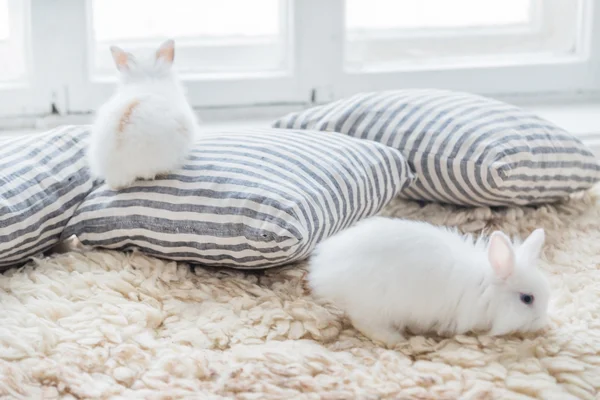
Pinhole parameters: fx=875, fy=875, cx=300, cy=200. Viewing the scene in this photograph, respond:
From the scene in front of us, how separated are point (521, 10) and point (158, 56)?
3.53 feet

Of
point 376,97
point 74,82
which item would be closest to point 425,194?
point 376,97

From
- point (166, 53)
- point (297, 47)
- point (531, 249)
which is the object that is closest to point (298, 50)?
point (297, 47)

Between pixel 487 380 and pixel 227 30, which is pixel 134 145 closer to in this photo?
pixel 487 380

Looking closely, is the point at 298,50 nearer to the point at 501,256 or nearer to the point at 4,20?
the point at 4,20

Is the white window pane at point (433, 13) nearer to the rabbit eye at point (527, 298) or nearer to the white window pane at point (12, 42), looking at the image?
the white window pane at point (12, 42)

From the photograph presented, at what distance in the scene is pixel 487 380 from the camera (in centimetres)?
94

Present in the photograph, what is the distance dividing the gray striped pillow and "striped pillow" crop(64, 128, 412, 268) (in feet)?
0.45

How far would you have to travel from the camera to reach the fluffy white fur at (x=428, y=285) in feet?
3.35

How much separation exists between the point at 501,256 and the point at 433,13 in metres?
1.15

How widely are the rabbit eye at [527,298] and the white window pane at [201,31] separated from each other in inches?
40.8

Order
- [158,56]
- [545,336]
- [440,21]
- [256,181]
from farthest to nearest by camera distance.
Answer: [440,21] → [158,56] → [256,181] → [545,336]

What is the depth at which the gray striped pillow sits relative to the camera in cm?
140

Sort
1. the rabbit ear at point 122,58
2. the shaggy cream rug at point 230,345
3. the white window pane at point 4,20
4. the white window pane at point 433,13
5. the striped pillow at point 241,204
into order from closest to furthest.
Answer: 1. the shaggy cream rug at point 230,345
2. the striped pillow at point 241,204
3. the rabbit ear at point 122,58
4. the white window pane at point 4,20
5. the white window pane at point 433,13

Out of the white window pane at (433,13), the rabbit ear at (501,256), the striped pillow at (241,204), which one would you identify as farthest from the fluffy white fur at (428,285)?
the white window pane at (433,13)
